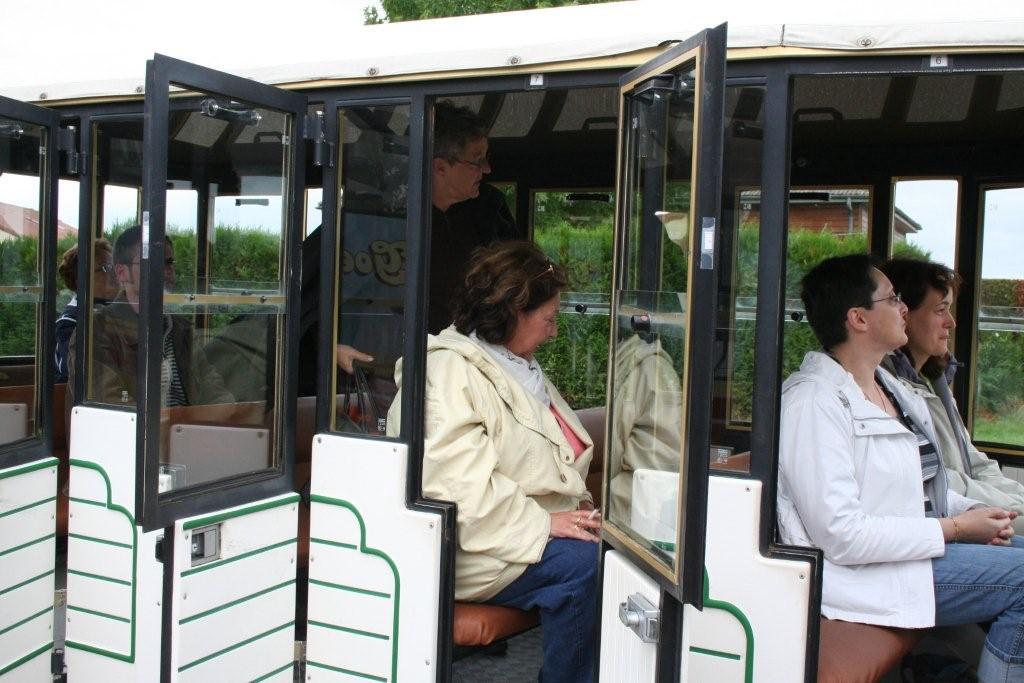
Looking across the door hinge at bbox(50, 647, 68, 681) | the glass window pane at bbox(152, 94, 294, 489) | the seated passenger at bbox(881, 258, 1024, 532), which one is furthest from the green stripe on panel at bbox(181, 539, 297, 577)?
the seated passenger at bbox(881, 258, 1024, 532)

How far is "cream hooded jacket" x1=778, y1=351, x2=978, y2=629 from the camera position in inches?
109

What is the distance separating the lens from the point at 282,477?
314 centimetres

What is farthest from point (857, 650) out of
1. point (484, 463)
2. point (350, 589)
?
point (350, 589)

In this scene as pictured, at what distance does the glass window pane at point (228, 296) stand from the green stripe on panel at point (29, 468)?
69 cm

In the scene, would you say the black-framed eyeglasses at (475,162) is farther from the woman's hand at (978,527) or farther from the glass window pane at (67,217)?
the woman's hand at (978,527)

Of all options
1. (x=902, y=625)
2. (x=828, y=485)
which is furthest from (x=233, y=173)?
(x=902, y=625)

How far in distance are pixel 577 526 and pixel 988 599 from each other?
1.12m

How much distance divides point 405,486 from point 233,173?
1.05 m

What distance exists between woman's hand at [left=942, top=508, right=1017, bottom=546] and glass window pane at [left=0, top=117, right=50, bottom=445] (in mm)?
2832

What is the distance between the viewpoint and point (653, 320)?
2467 millimetres

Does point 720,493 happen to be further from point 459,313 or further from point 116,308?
point 116,308

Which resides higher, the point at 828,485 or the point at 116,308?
the point at 116,308

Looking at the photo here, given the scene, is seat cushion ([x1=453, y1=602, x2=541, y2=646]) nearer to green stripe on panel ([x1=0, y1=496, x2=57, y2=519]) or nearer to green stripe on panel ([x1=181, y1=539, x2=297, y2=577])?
green stripe on panel ([x1=181, y1=539, x2=297, y2=577])

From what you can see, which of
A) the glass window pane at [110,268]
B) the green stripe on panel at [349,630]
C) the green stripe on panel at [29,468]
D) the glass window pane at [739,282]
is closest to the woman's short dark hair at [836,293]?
the glass window pane at [739,282]
